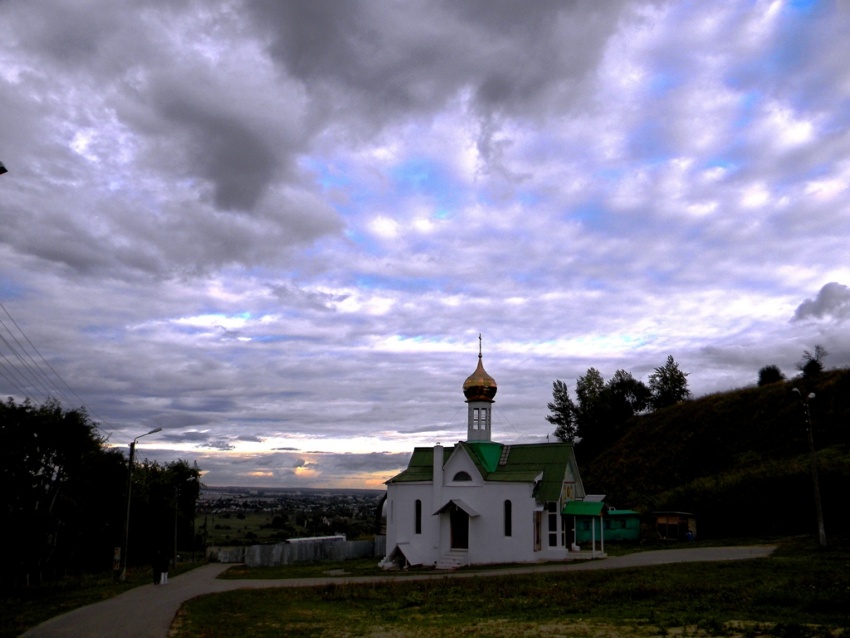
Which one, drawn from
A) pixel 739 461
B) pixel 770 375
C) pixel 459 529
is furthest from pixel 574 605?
pixel 770 375

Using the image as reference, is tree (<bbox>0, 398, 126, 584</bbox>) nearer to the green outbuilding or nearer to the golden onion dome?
the golden onion dome

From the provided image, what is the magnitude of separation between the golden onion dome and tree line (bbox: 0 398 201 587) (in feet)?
62.1

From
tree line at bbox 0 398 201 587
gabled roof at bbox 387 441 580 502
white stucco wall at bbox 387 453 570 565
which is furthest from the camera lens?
gabled roof at bbox 387 441 580 502

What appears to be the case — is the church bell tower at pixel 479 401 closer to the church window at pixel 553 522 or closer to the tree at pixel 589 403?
the church window at pixel 553 522

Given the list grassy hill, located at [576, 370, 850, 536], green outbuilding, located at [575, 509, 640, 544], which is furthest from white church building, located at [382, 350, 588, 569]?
grassy hill, located at [576, 370, 850, 536]

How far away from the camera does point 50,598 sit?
24656 mm

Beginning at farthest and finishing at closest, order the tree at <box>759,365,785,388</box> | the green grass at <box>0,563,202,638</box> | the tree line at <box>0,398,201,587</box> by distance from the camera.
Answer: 1. the tree at <box>759,365,785,388</box>
2. the tree line at <box>0,398,201,587</box>
3. the green grass at <box>0,563,202,638</box>

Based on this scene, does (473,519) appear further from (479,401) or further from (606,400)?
(606,400)

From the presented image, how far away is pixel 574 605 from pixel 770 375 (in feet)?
206

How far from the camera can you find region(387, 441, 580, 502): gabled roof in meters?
37.2

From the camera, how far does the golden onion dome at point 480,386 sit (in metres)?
41.1

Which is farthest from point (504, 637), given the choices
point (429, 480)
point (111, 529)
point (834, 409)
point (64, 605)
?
point (834, 409)

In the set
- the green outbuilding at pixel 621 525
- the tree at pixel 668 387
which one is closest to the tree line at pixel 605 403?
the tree at pixel 668 387

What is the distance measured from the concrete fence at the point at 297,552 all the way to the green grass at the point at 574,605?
17968 millimetres
